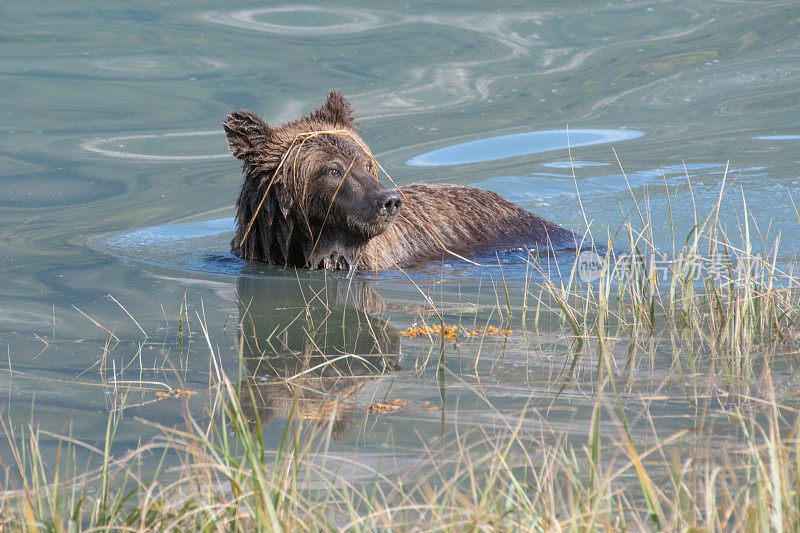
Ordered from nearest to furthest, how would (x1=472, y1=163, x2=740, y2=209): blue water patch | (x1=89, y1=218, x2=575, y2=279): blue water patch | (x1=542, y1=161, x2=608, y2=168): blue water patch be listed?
(x1=89, y1=218, x2=575, y2=279): blue water patch
(x1=472, y1=163, x2=740, y2=209): blue water patch
(x1=542, y1=161, x2=608, y2=168): blue water patch

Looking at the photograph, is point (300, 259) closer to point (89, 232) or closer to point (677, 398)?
point (89, 232)

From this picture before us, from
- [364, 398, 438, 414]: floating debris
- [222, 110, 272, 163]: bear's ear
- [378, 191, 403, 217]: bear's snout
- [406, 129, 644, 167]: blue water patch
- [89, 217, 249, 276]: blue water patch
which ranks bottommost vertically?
[364, 398, 438, 414]: floating debris

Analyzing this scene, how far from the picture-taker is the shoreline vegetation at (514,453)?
288 cm

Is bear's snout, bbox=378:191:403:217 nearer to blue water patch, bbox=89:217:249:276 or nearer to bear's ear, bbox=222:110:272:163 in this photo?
bear's ear, bbox=222:110:272:163

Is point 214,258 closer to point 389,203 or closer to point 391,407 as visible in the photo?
point 389,203

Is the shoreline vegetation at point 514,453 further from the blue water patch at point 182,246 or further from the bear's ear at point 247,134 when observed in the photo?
the blue water patch at point 182,246

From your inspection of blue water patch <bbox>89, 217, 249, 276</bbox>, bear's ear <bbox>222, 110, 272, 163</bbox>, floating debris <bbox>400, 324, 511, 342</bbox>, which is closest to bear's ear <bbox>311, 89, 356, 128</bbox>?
bear's ear <bbox>222, 110, 272, 163</bbox>

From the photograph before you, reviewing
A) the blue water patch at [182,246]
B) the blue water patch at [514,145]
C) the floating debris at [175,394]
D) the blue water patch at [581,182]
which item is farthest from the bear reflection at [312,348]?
the blue water patch at [514,145]

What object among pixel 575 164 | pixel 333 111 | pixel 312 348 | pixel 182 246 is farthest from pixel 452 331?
pixel 575 164

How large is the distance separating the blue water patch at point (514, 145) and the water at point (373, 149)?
1.8 inches

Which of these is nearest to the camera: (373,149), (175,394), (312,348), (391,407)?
(391,407)

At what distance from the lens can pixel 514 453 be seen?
12.1 ft

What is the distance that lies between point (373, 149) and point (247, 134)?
6424mm

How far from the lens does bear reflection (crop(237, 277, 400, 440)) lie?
173 inches
